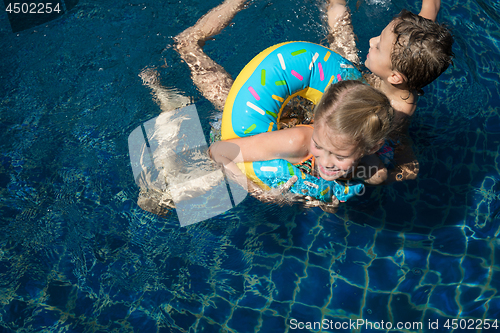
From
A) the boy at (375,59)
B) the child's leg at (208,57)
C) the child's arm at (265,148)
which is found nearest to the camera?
the child's arm at (265,148)

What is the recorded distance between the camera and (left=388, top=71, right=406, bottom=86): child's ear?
2.83m

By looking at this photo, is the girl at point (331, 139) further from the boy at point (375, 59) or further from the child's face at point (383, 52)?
the child's face at point (383, 52)

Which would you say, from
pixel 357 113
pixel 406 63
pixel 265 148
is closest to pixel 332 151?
pixel 357 113

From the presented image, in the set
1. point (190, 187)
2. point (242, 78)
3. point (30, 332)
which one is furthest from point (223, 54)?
point (30, 332)

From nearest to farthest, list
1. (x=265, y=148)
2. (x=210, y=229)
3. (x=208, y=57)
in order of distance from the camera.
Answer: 1. (x=265, y=148)
2. (x=210, y=229)
3. (x=208, y=57)

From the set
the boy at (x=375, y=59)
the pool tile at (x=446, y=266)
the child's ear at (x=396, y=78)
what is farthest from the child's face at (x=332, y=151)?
→ the pool tile at (x=446, y=266)

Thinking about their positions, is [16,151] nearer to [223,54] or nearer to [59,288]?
[59,288]

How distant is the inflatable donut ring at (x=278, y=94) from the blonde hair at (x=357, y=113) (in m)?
0.58

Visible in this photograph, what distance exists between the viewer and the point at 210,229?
3.29 metres

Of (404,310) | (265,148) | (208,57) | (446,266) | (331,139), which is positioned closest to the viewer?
(331,139)

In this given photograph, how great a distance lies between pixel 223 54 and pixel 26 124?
2167 mm

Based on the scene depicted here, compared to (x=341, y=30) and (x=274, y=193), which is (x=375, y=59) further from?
(x=274, y=193)

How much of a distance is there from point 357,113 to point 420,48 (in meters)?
0.91

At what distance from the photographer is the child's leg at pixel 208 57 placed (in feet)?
12.0
